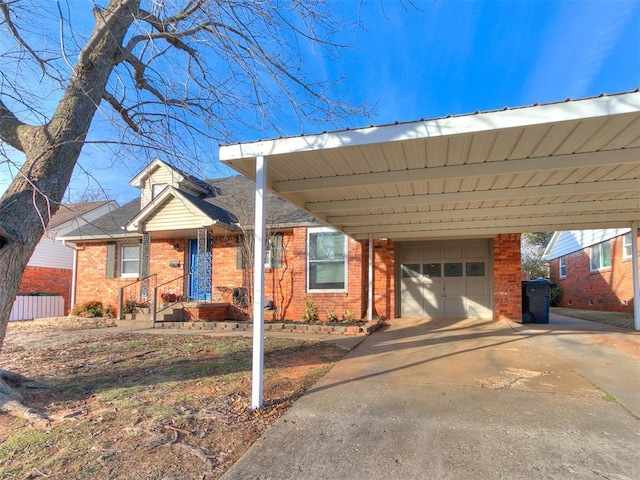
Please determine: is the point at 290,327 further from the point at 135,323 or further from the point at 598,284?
the point at 598,284

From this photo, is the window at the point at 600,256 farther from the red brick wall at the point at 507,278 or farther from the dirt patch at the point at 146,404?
the dirt patch at the point at 146,404

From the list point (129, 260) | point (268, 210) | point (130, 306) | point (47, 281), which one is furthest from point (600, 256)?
point (47, 281)

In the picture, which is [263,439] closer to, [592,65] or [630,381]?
[630,381]

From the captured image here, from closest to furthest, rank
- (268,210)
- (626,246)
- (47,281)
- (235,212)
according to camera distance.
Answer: (235,212)
(268,210)
(626,246)
(47,281)

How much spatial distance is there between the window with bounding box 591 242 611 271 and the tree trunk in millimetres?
18480

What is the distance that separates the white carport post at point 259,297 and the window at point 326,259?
703cm

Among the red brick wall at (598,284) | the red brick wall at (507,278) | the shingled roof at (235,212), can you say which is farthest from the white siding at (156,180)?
the red brick wall at (598,284)

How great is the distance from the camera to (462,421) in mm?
3686

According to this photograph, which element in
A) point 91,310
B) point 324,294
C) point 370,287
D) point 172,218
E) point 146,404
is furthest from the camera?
point 91,310

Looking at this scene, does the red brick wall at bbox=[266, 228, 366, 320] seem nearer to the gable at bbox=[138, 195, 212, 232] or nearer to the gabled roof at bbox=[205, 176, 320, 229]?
the gabled roof at bbox=[205, 176, 320, 229]

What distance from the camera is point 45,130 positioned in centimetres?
438

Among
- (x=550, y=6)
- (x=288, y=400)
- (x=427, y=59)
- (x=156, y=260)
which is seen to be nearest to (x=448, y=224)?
(x=427, y=59)

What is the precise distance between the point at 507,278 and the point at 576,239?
11896mm

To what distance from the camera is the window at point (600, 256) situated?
53.2 ft
